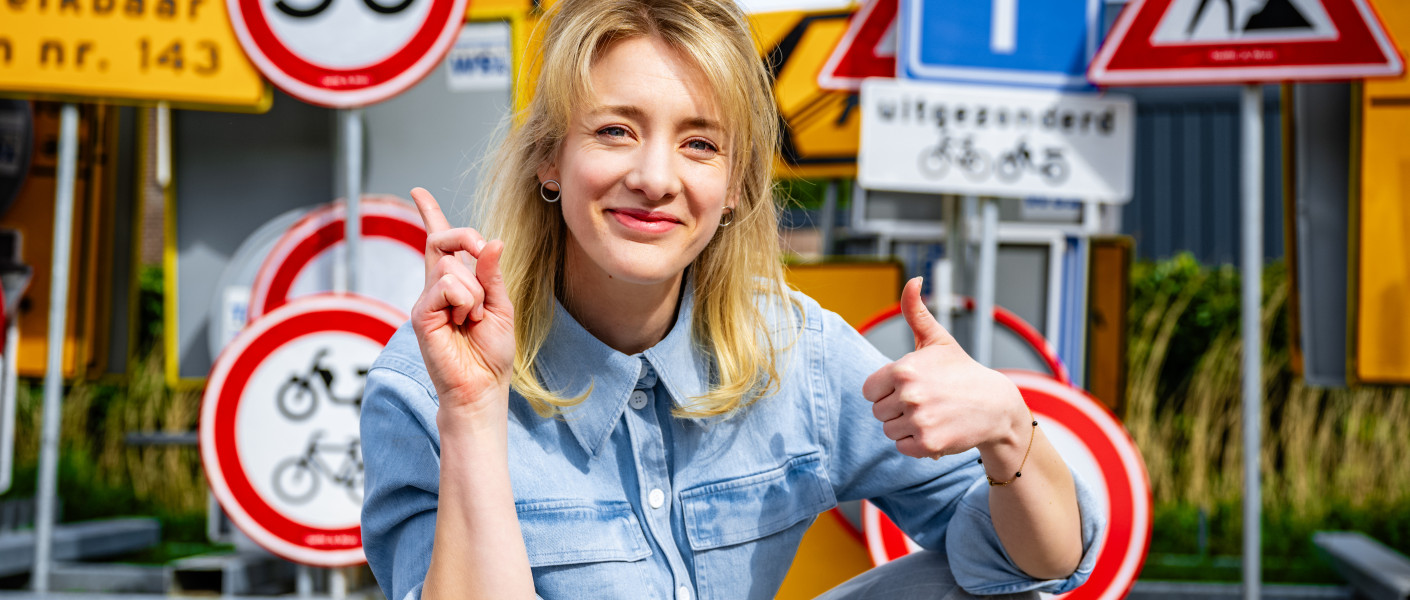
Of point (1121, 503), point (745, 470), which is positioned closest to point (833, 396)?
point (745, 470)

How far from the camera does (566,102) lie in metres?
1.75

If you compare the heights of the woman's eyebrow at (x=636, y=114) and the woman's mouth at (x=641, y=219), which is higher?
the woman's eyebrow at (x=636, y=114)

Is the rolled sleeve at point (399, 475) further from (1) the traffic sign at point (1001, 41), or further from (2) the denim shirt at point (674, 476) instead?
(1) the traffic sign at point (1001, 41)

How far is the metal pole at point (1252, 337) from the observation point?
3.26 m

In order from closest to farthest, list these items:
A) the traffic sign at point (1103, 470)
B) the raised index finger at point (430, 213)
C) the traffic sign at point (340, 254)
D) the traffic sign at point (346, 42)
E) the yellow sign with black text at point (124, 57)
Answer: the raised index finger at point (430, 213), the traffic sign at point (1103, 470), the traffic sign at point (346, 42), the yellow sign with black text at point (124, 57), the traffic sign at point (340, 254)

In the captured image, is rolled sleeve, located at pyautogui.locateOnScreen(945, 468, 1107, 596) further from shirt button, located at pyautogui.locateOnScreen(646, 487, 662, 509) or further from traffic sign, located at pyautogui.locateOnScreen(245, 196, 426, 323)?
traffic sign, located at pyautogui.locateOnScreen(245, 196, 426, 323)

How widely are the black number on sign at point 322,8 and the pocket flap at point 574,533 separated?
2.00 meters

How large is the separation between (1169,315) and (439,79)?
4.65 metres

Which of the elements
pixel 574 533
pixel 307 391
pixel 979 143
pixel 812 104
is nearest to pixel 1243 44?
pixel 979 143

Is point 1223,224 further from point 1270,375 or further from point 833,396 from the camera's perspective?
point 833,396

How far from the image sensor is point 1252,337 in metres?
3.32

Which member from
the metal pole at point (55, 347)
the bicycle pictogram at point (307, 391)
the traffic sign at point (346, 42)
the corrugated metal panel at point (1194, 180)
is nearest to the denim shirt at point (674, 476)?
the bicycle pictogram at point (307, 391)

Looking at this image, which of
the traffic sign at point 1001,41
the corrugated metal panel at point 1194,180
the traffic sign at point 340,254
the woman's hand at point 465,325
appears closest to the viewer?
the woman's hand at point 465,325

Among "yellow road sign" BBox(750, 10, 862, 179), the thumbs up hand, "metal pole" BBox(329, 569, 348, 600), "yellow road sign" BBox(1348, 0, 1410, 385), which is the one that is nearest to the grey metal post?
"metal pole" BBox(329, 569, 348, 600)
